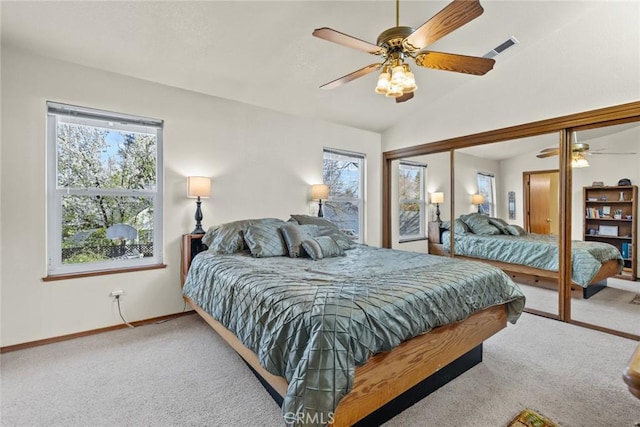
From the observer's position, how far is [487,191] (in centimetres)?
395

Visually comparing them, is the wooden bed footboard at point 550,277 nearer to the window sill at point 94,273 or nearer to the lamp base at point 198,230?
the lamp base at point 198,230

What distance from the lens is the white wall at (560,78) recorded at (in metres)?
2.77

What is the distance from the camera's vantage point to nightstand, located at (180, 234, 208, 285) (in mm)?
3131

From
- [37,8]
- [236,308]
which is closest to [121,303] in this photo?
[236,308]

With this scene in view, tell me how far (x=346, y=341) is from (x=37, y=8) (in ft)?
9.99

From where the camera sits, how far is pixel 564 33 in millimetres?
3107

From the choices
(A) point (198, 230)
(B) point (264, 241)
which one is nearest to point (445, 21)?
(B) point (264, 241)

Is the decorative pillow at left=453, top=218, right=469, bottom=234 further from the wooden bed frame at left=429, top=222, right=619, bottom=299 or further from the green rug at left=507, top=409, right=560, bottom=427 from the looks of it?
the green rug at left=507, top=409, right=560, bottom=427

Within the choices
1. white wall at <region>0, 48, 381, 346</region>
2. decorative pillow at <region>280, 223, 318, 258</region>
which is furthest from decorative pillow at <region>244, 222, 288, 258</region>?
white wall at <region>0, 48, 381, 346</region>

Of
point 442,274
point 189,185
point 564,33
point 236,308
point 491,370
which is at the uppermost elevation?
point 564,33

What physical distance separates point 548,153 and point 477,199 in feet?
3.07

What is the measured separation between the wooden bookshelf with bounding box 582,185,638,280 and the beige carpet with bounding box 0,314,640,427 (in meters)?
0.93

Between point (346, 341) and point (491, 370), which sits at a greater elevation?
point (346, 341)

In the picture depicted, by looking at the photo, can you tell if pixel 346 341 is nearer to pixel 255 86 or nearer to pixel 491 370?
pixel 491 370
